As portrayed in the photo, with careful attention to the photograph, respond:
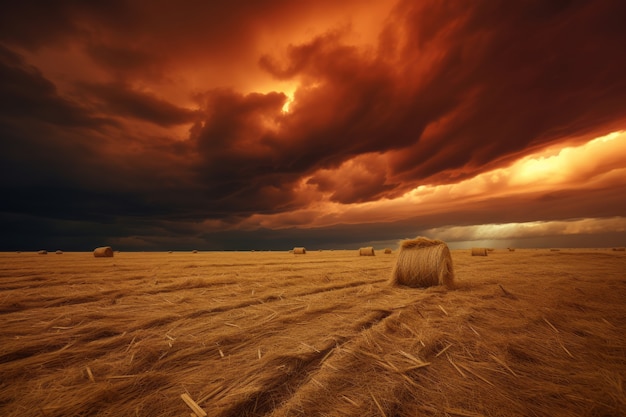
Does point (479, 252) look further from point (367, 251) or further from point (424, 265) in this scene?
point (424, 265)

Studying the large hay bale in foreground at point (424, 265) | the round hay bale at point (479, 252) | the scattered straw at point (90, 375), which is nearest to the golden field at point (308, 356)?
the scattered straw at point (90, 375)

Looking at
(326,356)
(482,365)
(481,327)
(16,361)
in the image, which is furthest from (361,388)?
(16,361)

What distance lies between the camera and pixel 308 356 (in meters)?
3.14

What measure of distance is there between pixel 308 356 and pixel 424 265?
245 inches

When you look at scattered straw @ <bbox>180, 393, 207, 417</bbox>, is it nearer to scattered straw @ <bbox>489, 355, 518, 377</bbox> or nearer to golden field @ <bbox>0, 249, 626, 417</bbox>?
golden field @ <bbox>0, 249, 626, 417</bbox>

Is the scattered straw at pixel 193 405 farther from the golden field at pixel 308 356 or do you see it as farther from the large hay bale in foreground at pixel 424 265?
the large hay bale in foreground at pixel 424 265

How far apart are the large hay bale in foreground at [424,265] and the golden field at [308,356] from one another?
180 cm

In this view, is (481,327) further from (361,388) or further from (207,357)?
(207,357)

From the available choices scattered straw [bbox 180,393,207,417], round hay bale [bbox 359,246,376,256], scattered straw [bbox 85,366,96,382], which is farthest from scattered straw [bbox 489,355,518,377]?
round hay bale [bbox 359,246,376,256]

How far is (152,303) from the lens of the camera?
5.68m

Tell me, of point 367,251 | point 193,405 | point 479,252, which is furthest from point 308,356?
point 479,252

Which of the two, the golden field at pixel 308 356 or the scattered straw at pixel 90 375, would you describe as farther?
the scattered straw at pixel 90 375

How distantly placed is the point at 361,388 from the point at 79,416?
7.57 ft

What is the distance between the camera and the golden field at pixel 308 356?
2.32 meters
